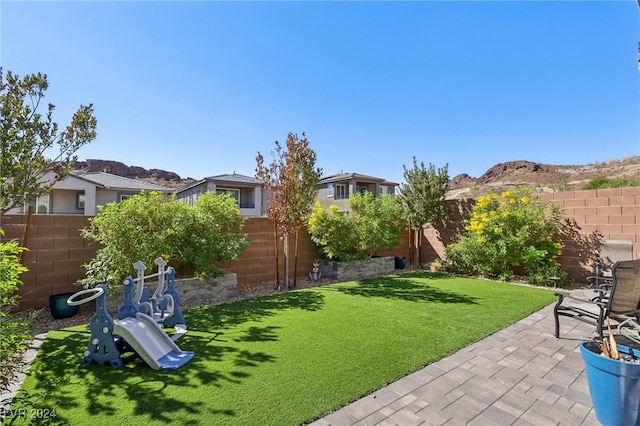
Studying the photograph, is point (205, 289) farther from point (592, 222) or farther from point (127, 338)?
point (592, 222)

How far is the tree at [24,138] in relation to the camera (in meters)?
4.14

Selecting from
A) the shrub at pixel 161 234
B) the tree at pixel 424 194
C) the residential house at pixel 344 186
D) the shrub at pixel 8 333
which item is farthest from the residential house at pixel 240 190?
the shrub at pixel 8 333

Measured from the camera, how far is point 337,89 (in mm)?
11250

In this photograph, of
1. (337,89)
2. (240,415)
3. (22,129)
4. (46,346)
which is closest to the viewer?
(240,415)

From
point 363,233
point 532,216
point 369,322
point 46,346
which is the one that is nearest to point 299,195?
point 363,233

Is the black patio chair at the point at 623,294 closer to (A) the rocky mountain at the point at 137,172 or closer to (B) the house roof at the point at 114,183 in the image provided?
(B) the house roof at the point at 114,183

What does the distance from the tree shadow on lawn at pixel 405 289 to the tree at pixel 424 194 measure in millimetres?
2307

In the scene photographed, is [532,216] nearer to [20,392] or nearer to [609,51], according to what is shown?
[609,51]

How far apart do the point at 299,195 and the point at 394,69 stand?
238 inches

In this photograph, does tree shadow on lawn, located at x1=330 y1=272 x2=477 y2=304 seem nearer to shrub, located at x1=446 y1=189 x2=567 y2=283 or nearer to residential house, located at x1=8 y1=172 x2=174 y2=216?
shrub, located at x1=446 y1=189 x2=567 y2=283

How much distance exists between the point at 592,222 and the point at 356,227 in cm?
633

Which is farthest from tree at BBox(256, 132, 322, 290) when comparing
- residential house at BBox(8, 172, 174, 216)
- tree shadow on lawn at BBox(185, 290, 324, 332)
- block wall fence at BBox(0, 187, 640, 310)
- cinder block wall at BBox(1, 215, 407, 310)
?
residential house at BBox(8, 172, 174, 216)

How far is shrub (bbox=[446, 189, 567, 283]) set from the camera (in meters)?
8.13

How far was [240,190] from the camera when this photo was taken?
82.0ft
